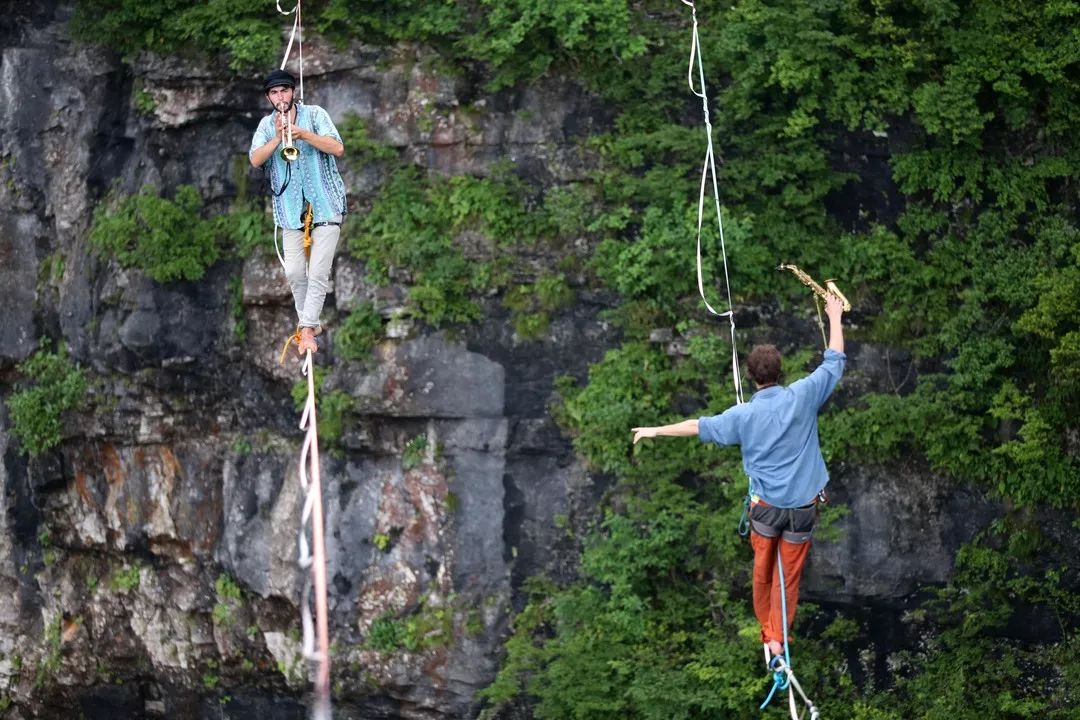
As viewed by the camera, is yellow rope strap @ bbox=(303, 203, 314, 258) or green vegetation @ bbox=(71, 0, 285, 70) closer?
yellow rope strap @ bbox=(303, 203, 314, 258)

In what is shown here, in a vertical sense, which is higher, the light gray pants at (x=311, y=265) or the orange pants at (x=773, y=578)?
the light gray pants at (x=311, y=265)

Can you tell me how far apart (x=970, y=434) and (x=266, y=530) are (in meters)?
6.65

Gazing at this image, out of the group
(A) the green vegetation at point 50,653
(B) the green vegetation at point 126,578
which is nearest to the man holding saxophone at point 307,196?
(B) the green vegetation at point 126,578

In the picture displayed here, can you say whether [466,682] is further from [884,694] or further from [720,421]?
[720,421]

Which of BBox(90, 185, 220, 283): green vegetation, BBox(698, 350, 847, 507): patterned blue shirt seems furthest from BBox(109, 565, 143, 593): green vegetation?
BBox(698, 350, 847, 507): patterned blue shirt

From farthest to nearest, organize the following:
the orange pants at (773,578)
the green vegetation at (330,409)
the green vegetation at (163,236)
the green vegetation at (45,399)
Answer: the green vegetation at (45,399) → the green vegetation at (163,236) → the green vegetation at (330,409) → the orange pants at (773,578)

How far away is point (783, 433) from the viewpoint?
8.32 meters

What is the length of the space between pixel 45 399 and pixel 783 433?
9.42 metres

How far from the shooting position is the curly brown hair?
8.23m

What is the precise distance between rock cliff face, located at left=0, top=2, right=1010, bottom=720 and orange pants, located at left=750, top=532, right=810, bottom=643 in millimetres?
3206

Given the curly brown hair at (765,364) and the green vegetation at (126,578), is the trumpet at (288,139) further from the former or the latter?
the green vegetation at (126,578)

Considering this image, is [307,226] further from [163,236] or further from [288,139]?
[163,236]

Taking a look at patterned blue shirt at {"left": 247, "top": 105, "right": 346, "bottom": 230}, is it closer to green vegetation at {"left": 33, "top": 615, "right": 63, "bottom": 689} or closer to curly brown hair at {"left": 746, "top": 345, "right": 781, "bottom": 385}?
curly brown hair at {"left": 746, "top": 345, "right": 781, "bottom": 385}

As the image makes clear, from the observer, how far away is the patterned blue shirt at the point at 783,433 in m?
8.27
